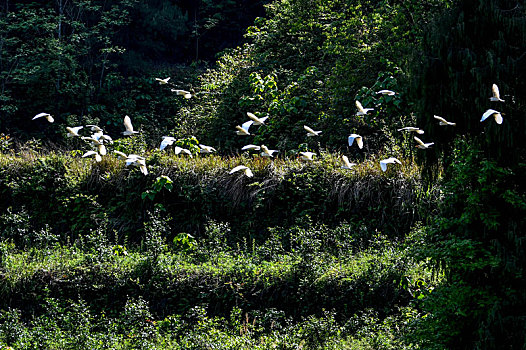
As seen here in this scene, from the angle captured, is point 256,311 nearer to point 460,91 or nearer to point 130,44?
point 460,91

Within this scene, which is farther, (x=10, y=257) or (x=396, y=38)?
(x=396, y=38)

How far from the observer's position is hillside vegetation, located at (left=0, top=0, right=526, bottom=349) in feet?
19.8

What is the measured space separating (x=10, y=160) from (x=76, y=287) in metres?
4.01

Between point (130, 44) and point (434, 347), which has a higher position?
point (130, 44)

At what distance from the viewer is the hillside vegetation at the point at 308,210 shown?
6035 millimetres

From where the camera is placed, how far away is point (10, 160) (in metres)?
12.6

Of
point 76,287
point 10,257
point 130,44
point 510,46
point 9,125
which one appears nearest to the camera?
point 510,46

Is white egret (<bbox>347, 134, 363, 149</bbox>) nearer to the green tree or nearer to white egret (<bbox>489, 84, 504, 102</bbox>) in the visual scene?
the green tree

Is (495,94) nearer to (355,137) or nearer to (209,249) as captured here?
(355,137)

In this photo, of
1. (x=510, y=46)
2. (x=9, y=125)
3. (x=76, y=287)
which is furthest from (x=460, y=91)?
(x=9, y=125)

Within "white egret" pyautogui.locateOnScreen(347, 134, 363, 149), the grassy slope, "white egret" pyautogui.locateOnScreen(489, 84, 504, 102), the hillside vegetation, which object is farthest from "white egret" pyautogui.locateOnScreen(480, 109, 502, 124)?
the grassy slope

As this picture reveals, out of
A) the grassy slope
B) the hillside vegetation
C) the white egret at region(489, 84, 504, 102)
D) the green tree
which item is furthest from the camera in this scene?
the grassy slope

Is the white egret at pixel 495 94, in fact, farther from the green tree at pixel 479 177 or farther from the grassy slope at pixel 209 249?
the grassy slope at pixel 209 249

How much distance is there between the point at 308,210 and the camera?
1069 centimetres
